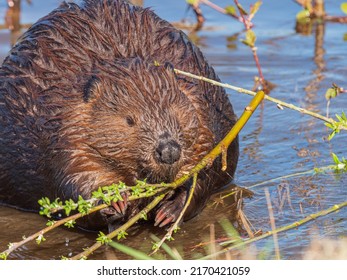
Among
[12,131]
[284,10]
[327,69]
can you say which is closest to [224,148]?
[12,131]

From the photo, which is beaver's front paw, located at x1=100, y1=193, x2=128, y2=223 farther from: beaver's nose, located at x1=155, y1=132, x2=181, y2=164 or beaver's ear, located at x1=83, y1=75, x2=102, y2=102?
beaver's ear, located at x1=83, y1=75, x2=102, y2=102

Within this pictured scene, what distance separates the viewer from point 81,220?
16.2 feet

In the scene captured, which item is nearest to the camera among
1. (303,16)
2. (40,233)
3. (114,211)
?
(40,233)

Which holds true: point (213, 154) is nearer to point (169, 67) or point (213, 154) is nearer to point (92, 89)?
point (169, 67)

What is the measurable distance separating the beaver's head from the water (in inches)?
16.9

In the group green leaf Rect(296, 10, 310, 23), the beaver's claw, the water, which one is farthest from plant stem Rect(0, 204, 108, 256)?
green leaf Rect(296, 10, 310, 23)

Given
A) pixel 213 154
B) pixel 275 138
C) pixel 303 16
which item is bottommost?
pixel 275 138

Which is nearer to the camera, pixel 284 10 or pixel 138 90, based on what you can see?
pixel 138 90

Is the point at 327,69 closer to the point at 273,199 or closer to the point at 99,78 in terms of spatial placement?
the point at 273,199

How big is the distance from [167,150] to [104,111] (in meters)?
0.41

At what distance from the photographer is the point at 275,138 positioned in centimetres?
616

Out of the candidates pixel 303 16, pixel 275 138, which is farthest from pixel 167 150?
pixel 303 16

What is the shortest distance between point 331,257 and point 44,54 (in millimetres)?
1802

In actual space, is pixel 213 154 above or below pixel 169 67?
below
